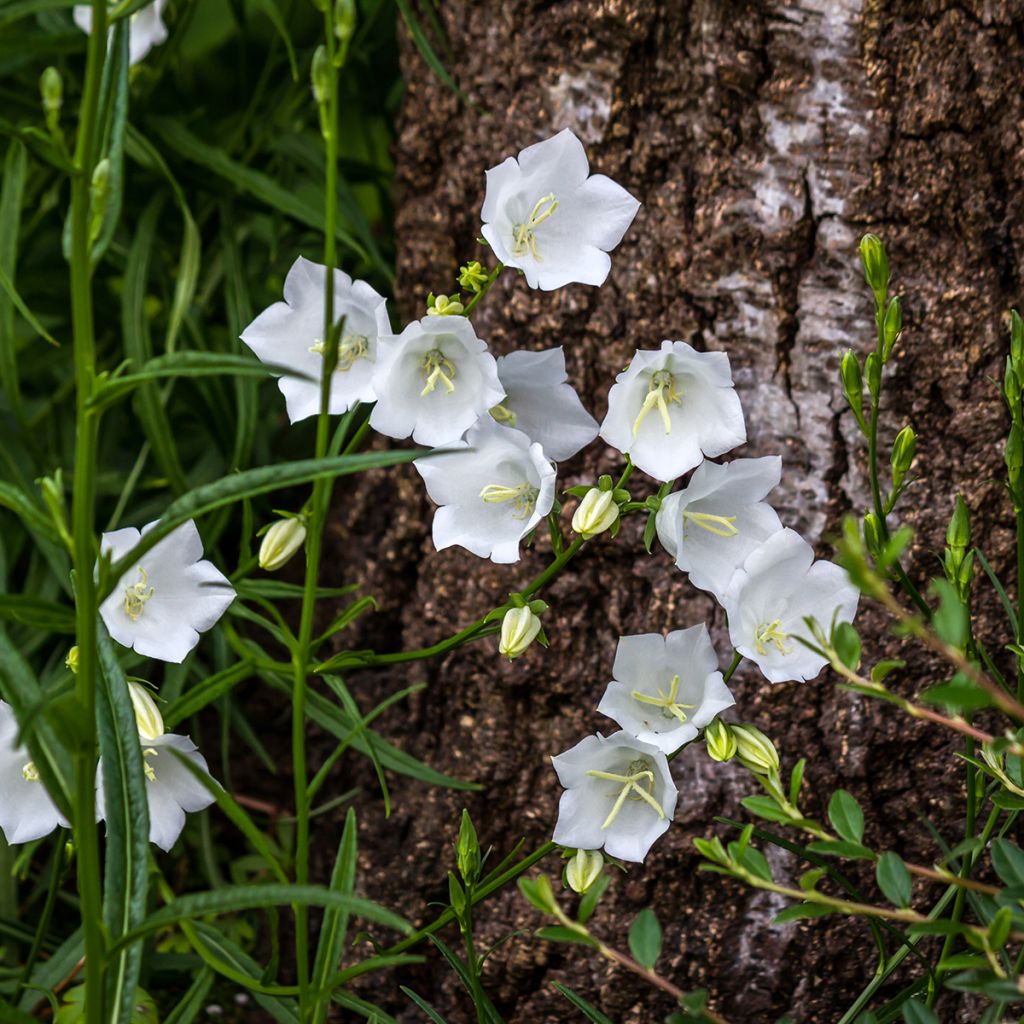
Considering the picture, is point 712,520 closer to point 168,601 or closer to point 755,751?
point 755,751

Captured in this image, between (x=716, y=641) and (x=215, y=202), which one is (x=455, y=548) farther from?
(x=215, y=202)

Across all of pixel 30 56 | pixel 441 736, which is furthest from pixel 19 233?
pixel 441 736

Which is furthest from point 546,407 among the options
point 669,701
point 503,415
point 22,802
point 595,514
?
point 22,802

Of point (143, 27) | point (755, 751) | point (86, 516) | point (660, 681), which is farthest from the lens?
point (143, 27)

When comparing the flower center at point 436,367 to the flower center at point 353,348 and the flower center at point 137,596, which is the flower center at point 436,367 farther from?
the flower center at point 137,596

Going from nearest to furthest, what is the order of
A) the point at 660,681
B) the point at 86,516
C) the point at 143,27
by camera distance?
the point at 86,516 → the point at 660,681 → the point at 143,27

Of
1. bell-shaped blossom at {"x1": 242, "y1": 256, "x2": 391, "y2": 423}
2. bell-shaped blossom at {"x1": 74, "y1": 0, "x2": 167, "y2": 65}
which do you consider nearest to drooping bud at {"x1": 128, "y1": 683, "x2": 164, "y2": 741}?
bell-shaped blossom at {"x1": 242, "y1": 256, "x2": 391, "y2": 423}
